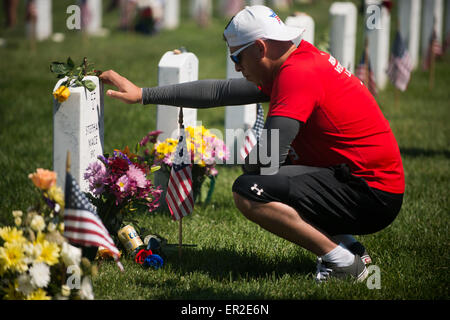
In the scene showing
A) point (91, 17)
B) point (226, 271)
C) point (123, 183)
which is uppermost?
point (91, 17)

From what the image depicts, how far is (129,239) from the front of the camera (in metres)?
4.05

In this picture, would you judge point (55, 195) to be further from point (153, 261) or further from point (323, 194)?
point (323, 194)

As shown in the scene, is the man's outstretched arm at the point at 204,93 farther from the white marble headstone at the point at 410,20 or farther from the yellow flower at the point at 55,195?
the white marble headstone at the point at 410,20

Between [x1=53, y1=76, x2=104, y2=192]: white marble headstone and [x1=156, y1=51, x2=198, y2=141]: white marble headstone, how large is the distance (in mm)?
972

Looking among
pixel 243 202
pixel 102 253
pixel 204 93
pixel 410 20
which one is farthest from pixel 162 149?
pixel 410 20

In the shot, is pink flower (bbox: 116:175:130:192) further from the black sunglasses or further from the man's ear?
the man's ear

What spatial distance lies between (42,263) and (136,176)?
3.66ft

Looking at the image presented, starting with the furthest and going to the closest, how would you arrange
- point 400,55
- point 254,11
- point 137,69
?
point 137,69 → point 400,55 → point 254,11

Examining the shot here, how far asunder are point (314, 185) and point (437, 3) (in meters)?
11.6

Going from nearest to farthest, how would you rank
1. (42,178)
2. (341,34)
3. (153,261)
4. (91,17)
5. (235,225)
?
(42,178) → (153,261) → (235,225) → (341,34) → (91,17)

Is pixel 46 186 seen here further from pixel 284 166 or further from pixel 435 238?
pixel 435 238

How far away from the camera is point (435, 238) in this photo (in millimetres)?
4570

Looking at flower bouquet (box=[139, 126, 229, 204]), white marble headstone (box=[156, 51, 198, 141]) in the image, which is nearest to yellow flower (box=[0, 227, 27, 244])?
flower bouquet (box=[139, 126, 229, 204])
